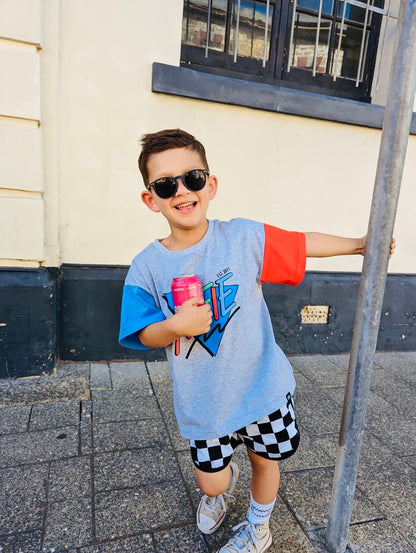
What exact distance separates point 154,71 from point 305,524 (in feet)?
10.3

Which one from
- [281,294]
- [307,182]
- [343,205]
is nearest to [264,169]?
[307,182]

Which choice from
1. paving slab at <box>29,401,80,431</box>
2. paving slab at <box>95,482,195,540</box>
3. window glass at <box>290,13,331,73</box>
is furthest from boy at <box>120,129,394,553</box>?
window glass at <box>290,13,331,73</box>

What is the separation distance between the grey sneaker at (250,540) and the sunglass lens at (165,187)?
1.39 m

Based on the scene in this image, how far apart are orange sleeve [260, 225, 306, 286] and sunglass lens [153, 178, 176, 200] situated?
399 mm

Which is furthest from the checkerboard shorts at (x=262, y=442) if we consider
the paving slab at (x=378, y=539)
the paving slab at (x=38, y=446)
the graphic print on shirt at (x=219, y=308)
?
the paving slab at (x=38, y=446)

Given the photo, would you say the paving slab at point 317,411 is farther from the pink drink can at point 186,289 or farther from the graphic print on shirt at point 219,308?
the pink drink can at point 186,289

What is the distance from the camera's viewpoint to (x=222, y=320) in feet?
4.77

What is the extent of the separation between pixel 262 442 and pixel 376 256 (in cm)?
82

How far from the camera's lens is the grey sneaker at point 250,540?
1563mm

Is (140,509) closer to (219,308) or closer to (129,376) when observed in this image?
(219,308)

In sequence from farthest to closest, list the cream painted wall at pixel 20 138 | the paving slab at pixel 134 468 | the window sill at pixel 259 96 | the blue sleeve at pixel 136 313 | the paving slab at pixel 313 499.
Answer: the window sill at pixel 259 96, the cream painted wall at pixel 20 138, the paving slab at pixel 134 468, the paving slab at pixel 313 499, the blue sleeve at pixel 136 313

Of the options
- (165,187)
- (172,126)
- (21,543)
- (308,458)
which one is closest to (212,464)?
(21,543)

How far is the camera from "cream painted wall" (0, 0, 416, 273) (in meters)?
2.95

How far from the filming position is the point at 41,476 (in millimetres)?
1981
